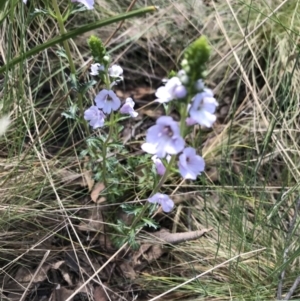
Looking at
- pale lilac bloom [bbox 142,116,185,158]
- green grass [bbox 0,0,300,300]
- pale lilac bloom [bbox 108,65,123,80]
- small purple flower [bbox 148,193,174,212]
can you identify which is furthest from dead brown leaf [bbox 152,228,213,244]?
pale lilac bloom [bbox 142,116,185,158]

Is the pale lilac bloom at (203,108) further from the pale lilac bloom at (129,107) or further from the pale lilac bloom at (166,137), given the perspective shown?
the pale lilac bloom at (129,107)

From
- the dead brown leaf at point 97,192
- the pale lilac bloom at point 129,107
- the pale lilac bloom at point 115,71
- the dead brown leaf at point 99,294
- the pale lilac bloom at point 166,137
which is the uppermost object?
the pale lilac bloom at point 166,137

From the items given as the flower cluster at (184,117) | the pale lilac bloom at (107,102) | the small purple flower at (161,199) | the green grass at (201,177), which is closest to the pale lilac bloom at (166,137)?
the flower cluster at (184,117)

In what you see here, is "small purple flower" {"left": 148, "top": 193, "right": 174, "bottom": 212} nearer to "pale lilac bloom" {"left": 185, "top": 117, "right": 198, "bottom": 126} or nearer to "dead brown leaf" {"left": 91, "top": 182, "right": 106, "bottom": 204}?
"pale lilac bloom" {"left": 185, "top": 117, "right": 198, "bottom": 126}

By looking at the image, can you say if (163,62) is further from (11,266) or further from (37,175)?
(11,266)

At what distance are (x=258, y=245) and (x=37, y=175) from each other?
797mm

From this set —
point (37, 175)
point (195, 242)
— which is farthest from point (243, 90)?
point (37, 175)

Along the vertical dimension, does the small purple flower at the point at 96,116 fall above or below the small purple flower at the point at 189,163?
below

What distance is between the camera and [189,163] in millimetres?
1359

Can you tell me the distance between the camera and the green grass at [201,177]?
6.22 ft

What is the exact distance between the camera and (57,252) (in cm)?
197

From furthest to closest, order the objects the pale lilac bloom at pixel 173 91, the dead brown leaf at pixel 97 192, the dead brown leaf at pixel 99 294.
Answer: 1. the dead brown leaf at pixel 97 192
2. the dead brown leaf at pixel 99 294
3. the pale lilac bloom at pixel 173 91

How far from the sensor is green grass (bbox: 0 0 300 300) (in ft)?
6.22

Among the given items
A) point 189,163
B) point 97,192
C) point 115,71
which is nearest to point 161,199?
point 189,163
